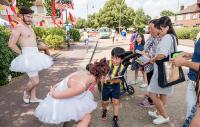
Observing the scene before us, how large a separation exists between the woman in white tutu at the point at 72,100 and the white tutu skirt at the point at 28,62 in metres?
1.93

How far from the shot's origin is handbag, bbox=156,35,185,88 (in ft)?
13.2

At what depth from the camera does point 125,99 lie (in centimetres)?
648

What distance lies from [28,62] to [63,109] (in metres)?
2.32

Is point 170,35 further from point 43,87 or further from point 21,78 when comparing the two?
point 21,78

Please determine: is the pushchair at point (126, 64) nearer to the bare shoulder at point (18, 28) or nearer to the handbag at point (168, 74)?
the handbag at point (168, 74)

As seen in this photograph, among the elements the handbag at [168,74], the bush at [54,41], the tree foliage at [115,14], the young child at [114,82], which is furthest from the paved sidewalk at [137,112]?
the tree foliage at [115,14]

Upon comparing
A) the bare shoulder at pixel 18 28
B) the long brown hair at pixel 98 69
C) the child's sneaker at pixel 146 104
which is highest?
the bare shoulder at pixel 18 28

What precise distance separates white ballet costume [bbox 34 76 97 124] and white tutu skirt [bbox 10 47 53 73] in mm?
1948

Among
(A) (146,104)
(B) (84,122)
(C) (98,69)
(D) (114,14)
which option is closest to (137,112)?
(A) (146,104)

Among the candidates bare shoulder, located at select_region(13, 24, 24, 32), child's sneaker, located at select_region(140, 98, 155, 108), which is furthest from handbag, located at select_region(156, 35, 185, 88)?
bare shoulder, located at select_region(13, 24, 24, 32)

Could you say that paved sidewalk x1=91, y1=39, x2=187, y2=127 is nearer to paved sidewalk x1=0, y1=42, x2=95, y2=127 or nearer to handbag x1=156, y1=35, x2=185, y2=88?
handbag x1=156, y1=35, x2=185, y2=88

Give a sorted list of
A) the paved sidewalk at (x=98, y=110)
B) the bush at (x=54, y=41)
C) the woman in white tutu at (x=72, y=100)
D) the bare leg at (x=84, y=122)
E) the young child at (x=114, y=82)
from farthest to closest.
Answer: the bush at (x=54, y=41) → the paved sidewalk at (x=98, y=110) → the young child at (x=114, y=82) → the bare leg at (x=84, y=122) → the woman in white tutu at (x=72, y=100)

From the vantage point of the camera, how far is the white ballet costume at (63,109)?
11.5 feet

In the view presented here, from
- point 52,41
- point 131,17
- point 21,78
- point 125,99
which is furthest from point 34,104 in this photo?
point 131,17
